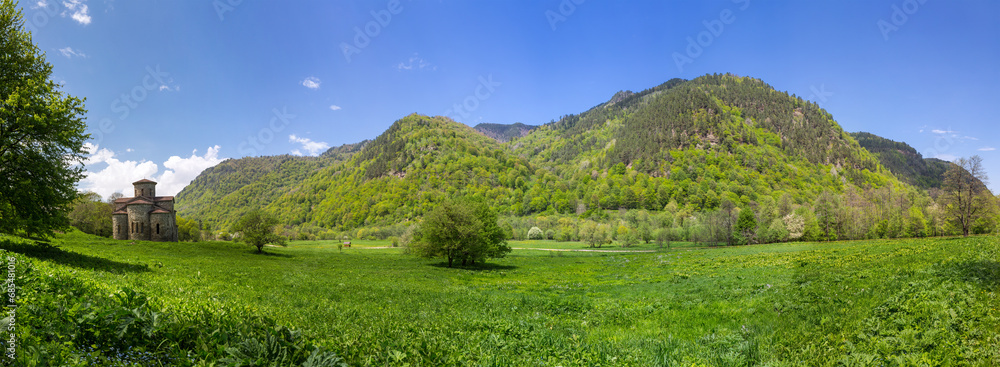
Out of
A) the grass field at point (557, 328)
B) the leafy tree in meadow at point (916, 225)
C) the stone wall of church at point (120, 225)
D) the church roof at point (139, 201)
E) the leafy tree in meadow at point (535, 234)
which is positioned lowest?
the leafy tree in meadow at point (535, 234)

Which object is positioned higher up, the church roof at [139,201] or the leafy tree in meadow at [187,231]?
the church roof at [139,201]

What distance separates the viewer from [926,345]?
25.3 feet

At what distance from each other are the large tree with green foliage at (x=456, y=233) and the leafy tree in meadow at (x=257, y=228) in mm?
27968

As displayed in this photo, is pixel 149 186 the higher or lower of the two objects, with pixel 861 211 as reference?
higher

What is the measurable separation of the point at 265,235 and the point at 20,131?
145 ft

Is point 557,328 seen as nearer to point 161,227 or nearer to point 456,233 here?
point 456,233

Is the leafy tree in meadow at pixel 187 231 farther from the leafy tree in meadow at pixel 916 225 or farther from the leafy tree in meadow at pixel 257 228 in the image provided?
the leafy tree in meadow at pixel 916 225

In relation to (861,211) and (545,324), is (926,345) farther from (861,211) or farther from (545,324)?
(861,211)

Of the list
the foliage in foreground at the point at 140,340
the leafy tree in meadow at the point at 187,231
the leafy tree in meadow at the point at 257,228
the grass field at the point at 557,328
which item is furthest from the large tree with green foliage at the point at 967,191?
the leafy tree in meadow at the point at 187,231

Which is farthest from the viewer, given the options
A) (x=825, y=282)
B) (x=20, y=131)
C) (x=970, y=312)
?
(x=20, y=131)

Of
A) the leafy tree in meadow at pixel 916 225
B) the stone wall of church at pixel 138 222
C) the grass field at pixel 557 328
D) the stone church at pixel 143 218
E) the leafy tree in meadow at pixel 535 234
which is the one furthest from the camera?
the leafy tree in meadow at pixel 535 234

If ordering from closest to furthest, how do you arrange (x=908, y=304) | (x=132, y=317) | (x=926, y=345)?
(x=132, y=317), (x=926, y=345), (x=908, y=304)

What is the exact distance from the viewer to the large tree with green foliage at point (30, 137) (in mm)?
17578

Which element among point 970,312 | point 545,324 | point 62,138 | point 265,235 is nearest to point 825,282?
point 970,312
